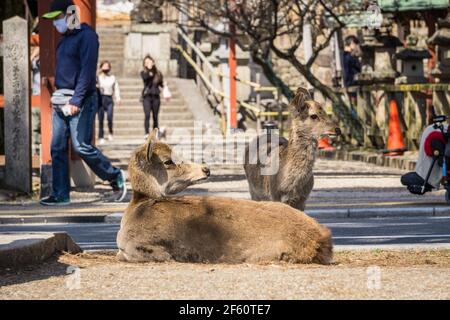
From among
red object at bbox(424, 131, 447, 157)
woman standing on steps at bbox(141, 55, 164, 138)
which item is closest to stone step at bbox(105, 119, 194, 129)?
woman standing on steps at bbox(141, 55, 164, 138)

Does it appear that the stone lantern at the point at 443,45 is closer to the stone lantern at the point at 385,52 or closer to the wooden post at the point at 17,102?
Result: the stone lantern at the point at 385,52

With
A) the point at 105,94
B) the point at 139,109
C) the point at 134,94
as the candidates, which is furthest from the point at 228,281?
the point at 134,94

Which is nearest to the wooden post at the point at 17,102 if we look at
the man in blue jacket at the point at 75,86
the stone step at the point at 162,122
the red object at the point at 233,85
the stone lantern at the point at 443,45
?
the man in blue jacket at the point at 75,86

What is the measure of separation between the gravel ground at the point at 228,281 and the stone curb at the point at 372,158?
15.6 meters

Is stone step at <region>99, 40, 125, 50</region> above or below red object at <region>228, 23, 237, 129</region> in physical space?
above

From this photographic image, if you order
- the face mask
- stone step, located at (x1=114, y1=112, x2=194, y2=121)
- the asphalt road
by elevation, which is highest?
the face mask

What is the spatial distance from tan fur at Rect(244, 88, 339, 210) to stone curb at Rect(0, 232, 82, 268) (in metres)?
3.12

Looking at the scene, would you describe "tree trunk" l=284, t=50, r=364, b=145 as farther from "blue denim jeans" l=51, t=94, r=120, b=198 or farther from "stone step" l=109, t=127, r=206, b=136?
"blue denim jeans" l=51, t=94, r=120, b=198

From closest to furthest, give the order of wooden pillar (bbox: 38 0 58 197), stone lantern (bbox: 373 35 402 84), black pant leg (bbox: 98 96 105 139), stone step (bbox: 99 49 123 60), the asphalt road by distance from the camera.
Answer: the asphalt road < wooden pillar (bbox: 38 0 58 197) < stone lantern (bbox: 373 35 402 84) < black pant leg (bbox: 98 96 105 139) < stone step (bbox: 99 49 123 60)

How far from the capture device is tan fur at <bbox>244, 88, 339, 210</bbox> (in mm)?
14445

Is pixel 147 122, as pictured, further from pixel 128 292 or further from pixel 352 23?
pixel 128 292
